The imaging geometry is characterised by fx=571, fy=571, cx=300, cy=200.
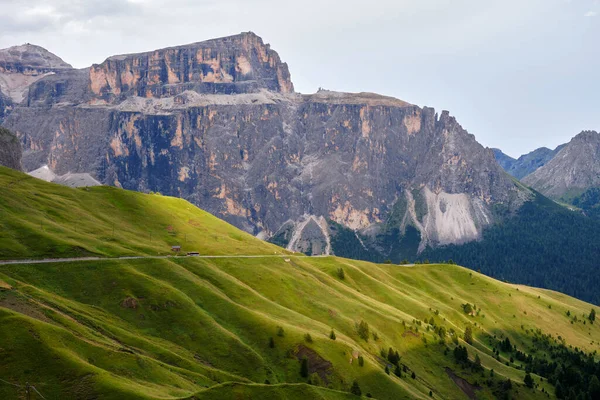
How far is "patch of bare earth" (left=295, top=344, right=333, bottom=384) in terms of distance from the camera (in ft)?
463

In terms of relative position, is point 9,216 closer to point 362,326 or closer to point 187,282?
point 187,282

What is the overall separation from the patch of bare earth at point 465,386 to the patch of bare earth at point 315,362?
52.8 meters

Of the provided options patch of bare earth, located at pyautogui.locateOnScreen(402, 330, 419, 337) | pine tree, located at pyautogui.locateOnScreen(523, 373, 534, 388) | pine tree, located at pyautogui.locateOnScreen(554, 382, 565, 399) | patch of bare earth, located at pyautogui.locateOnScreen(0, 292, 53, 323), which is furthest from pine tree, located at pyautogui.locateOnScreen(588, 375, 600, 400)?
patch of bare earth, located at pyautogui.locateOnScreen(0, 292, 53, 323)

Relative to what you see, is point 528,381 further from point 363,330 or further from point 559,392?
point 363,330

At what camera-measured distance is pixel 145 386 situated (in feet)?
313

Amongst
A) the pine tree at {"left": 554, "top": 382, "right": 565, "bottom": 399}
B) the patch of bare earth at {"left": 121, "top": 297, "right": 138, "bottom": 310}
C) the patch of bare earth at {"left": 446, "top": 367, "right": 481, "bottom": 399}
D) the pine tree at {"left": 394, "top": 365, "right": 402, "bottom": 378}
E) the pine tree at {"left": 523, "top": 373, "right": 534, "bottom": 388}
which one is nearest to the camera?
the patch of bare earth at {"left": 121, "top": 297, "right": 138, "bottom": 310}

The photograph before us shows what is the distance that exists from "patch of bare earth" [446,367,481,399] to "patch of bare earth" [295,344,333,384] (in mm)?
52800

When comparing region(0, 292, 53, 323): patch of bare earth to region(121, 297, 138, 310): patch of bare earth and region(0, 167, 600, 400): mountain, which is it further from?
region(121, 297, 138, 310): patch of bare earth

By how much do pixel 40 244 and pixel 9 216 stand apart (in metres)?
20.4

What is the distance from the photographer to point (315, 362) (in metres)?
144

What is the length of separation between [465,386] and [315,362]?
191ft

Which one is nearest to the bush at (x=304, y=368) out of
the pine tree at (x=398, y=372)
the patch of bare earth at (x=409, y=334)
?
the pine tree at (x=398, y=372)

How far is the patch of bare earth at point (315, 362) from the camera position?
141000 millimetres

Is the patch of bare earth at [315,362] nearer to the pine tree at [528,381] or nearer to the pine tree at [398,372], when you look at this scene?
the pine tree at [398,372]
